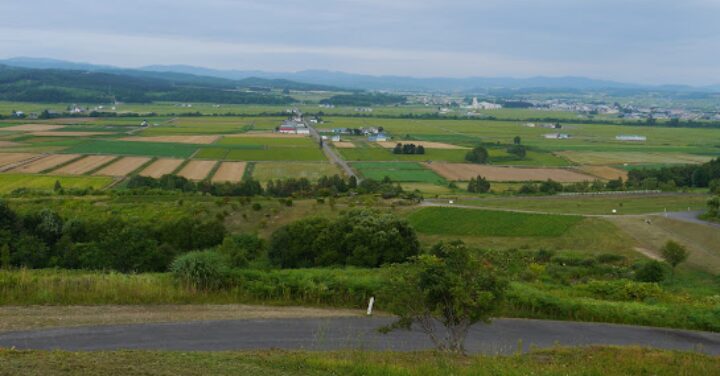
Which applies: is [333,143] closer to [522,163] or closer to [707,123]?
[522,163]

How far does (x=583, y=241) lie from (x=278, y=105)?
144983 mm

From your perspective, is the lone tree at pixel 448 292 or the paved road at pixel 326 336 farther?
the paved road at pixel 326 336

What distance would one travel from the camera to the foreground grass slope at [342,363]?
9.02m

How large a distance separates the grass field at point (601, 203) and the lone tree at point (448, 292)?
96.3 feet

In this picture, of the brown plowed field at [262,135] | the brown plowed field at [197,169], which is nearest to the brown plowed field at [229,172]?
the brown plowed field at [197,169]

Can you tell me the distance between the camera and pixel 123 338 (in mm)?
12453

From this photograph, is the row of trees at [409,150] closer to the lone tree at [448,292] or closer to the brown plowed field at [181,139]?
the brown plowed field at [181,139]

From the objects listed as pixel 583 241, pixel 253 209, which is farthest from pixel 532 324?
pixel 253 209

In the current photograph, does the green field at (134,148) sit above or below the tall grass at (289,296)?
below

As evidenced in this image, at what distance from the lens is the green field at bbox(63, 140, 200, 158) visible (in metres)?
66.4

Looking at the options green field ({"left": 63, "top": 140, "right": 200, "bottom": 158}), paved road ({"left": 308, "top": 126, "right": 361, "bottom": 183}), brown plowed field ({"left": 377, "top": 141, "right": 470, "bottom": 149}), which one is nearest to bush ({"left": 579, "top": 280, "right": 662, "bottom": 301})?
paved road ({"left": 308, "top": 126, "right": 361, "bottom": 183})

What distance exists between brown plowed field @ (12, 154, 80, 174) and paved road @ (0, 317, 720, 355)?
4559cm

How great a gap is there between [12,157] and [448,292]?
2412 inches

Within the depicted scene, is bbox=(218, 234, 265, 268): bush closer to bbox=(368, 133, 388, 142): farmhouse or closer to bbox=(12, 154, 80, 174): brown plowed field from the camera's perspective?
bbox=(12, 154, 80, 174): brown plowed field
